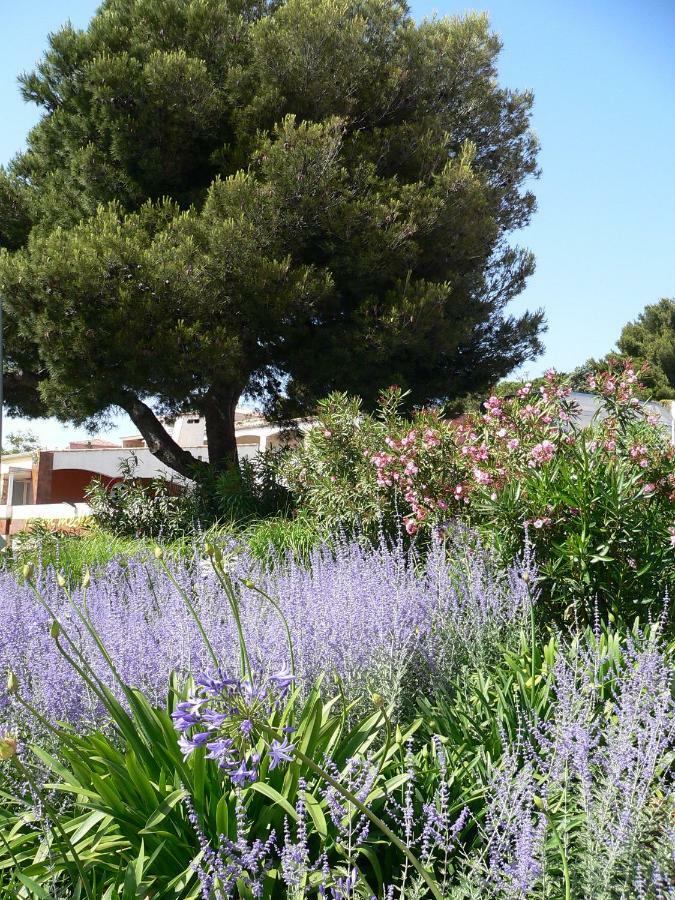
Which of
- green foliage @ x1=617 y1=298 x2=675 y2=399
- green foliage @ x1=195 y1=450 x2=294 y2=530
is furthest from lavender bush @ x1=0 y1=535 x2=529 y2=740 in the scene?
green foliage @ x1=617 y1=298 x2=675 y2=399

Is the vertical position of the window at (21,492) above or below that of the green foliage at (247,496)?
below

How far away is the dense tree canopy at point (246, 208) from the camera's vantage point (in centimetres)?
1071

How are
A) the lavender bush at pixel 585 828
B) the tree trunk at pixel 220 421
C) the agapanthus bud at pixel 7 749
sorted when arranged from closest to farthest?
1. the agapanthus bud at pixel 7 749
2. the lavender bush at pixel 585 828
3. the tree trunk at pixel 220 421

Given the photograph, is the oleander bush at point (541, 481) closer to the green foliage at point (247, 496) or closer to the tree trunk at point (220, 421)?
the green foliage at point (247, 496)

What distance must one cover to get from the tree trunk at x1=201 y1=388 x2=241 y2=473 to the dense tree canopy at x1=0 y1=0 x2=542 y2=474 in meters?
0.04

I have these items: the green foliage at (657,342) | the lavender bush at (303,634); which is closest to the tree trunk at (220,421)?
the lavender bush at (303,634)

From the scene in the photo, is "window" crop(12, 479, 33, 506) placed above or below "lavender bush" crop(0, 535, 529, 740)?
below

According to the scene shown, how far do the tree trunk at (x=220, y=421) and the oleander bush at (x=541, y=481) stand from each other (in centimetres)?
443

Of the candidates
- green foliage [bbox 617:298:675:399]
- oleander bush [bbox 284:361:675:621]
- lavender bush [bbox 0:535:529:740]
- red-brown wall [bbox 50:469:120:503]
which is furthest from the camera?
green foliage [bbox 617:298:675:399]

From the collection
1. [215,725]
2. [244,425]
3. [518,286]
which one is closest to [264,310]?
[518,286]

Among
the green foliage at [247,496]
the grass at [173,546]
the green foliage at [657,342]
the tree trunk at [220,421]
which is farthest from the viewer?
the green foliage at [657,342]

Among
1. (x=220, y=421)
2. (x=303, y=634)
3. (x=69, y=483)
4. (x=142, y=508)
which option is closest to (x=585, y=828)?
(x=303, y=634)

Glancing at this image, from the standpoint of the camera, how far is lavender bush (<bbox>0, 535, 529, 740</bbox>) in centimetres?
304

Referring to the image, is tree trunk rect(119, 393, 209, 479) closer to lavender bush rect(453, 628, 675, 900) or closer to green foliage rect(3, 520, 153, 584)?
green foliage rect(3, 520, 153, 584)
